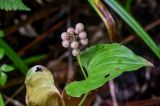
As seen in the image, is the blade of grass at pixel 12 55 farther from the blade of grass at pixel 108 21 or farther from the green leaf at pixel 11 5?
the blade of grass at pixel 108 21

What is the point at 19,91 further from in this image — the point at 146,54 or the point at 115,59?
the point at 115,59

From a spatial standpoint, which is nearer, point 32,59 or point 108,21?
point 108,21

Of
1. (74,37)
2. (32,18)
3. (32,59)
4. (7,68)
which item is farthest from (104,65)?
(32,18)

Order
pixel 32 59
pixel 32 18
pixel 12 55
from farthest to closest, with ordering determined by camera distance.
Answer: pixel 32 18 < pixel 32 59 < pixel 12 55

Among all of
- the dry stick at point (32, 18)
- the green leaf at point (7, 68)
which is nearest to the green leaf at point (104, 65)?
the green leaf at point (7, 68)

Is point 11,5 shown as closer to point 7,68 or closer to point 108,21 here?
point 7,68

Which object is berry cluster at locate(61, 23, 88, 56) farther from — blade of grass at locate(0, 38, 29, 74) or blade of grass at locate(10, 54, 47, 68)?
blade of grass at locate(10, 54, 47, 68)

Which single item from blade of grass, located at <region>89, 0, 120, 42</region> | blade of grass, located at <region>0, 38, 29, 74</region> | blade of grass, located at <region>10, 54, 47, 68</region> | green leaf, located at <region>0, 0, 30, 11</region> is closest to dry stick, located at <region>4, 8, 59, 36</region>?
blade of grass, located at <region>10, 54, 47, 68</region>

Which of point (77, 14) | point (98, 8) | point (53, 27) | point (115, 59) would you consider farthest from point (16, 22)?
point (115, 59)
